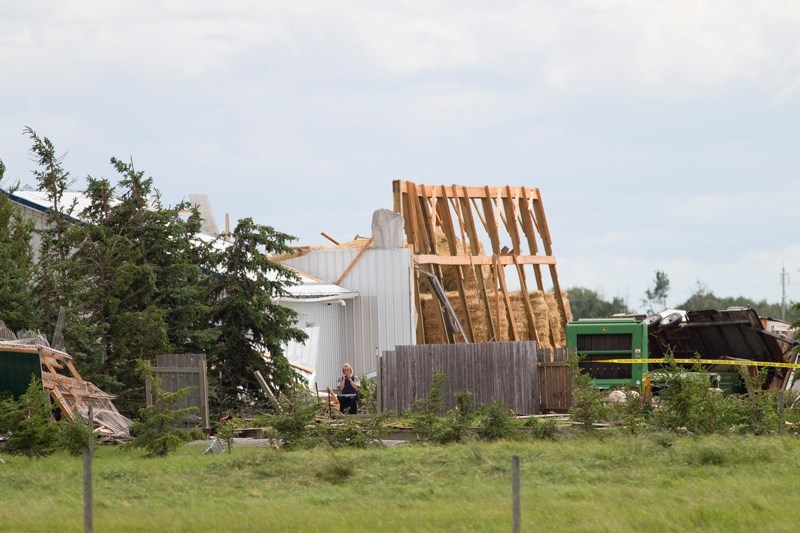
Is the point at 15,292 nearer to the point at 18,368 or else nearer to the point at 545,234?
the point at 18,368

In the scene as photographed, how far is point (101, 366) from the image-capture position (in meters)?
29.0

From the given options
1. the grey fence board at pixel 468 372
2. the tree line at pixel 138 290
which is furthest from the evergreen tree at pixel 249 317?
the grey fence board at pixel 468 372

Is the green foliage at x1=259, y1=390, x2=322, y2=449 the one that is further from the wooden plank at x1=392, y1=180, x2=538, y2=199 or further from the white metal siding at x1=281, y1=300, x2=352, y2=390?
the wooden plank at x1=392, y1=180, x2=538, y2=199

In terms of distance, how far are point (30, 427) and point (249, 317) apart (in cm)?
1045

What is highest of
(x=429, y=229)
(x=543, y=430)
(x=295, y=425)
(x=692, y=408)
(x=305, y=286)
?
(x=429, y=229)

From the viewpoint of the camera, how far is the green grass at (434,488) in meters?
14.4

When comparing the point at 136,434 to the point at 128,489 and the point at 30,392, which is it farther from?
the point at 128,489

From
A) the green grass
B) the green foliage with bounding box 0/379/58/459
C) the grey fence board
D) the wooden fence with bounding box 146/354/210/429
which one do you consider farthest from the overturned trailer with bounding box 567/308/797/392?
the green foliage with bounding box 0/379/58/459

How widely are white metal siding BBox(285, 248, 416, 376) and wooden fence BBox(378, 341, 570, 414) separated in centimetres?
970

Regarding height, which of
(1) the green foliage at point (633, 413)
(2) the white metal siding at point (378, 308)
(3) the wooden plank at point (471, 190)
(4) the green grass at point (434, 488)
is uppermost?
(3) the wooden plank at point (471, 190)

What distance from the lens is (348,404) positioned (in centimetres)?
3039

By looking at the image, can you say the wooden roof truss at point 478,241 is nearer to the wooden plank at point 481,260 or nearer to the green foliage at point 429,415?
the wooden plank at point 481,260

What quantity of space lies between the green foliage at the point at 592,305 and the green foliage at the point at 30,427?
9534cm

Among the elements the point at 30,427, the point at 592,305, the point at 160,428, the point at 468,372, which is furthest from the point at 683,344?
the point at 592,305
